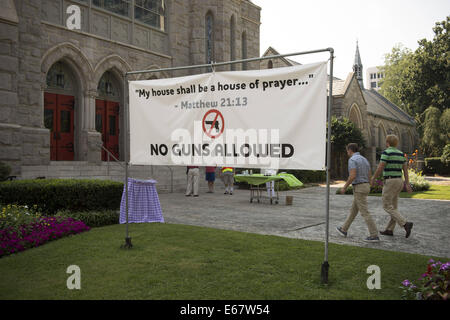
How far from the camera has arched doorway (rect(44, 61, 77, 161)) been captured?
17.9 metres

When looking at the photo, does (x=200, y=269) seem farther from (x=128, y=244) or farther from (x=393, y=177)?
(x=393, y=177)

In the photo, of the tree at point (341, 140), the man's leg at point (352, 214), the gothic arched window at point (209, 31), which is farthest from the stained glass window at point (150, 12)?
the man's leg at point (352, 214)

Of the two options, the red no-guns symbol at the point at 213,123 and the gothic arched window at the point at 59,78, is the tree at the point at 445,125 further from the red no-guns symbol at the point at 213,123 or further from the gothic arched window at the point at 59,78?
the red no-guns symbol at the point at 213,123

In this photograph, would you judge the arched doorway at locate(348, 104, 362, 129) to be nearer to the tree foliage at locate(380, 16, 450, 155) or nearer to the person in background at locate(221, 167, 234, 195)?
the tree foliage at locate(380, 16, 450, 155)

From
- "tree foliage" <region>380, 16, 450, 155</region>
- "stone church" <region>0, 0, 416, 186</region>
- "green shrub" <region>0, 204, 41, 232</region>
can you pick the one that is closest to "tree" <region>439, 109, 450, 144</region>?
"tree foliage" <region>380, 16, 450, 155</region>

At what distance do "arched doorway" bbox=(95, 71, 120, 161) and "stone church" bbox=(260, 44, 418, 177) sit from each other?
53.8ft

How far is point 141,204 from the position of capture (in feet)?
30.3

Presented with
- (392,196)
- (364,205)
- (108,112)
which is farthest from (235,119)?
(108,112)

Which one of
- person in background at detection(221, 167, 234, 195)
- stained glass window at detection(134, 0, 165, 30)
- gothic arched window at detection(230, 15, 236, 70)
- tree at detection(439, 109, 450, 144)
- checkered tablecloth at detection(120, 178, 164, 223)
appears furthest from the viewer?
tree at detection(439, 109, 450, 144)

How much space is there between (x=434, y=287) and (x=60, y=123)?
17.9 m

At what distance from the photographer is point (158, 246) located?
670 centimetres

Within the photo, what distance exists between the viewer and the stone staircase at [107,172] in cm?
1470

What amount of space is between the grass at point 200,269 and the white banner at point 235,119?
1.47 metres
